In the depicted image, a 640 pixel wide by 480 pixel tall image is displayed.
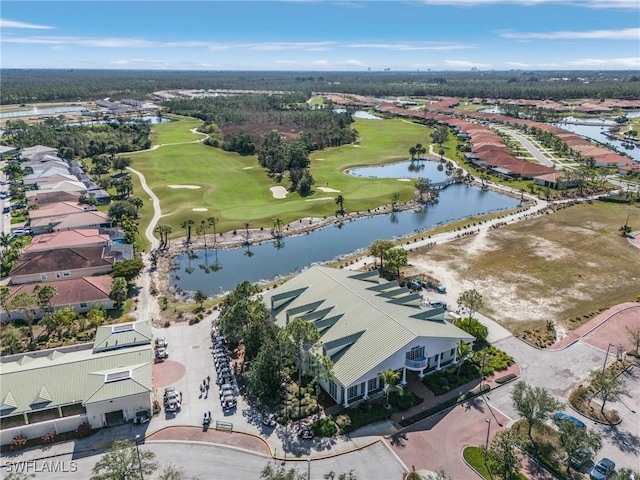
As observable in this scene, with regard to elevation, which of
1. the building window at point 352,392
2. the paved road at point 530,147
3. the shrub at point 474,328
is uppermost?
the paved road at point 530,147

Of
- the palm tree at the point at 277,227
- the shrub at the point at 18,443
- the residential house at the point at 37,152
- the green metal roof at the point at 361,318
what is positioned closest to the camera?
the shrub at the point at 18,443

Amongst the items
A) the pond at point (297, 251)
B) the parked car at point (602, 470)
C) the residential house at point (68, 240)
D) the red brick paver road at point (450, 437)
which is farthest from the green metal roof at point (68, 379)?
the parked car at point (602, 470)

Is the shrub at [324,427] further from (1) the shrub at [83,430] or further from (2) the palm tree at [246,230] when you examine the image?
(2) the palm tree at [246,230]

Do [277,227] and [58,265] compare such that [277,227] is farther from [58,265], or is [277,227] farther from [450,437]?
[450,437]

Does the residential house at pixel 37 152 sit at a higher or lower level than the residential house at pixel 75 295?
higher

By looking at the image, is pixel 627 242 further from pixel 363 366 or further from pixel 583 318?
pixel 363 366

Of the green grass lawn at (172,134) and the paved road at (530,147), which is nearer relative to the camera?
the paved road at (530,147)

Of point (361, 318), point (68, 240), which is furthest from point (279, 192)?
point (361, 318)
